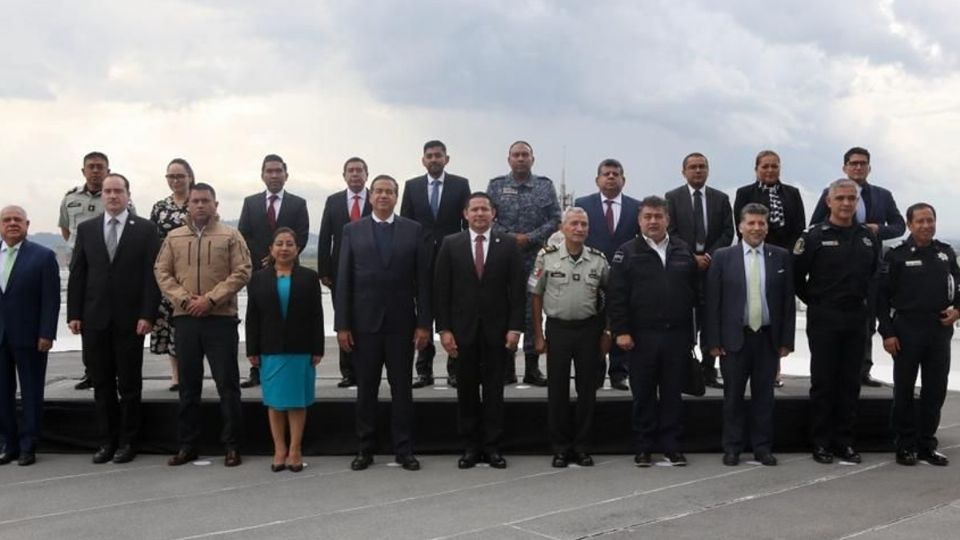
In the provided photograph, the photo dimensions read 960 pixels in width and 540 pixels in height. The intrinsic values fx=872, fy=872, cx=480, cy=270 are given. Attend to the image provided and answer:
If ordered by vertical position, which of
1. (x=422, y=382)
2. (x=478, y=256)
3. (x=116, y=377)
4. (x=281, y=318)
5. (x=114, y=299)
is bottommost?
(x=422, y=382)

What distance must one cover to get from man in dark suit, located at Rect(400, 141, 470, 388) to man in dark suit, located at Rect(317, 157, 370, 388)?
33 cm

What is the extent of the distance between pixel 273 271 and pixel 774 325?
3.10 meters

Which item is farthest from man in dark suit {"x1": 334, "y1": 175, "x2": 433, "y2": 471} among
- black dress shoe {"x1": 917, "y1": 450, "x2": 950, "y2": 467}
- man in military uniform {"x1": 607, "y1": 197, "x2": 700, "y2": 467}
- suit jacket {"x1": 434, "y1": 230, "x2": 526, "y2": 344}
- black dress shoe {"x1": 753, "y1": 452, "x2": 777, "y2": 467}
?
black dress shoe {"x1": 917, "y1": 450, "x2": 950, "y2": 467}

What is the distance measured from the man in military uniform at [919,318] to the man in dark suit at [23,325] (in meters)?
5.28

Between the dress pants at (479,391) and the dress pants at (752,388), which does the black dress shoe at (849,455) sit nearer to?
the dress pants at (752,388)

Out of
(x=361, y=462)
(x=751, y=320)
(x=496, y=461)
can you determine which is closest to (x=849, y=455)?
(x=751, y=320)

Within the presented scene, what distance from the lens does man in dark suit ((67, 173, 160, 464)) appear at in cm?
548

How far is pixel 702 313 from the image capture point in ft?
18.7

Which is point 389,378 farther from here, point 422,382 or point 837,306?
point 837,306

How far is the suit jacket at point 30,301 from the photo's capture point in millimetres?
5520

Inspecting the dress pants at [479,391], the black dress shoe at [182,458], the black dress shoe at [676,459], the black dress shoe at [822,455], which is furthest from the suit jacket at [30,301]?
the black dress shoe at [822,455]

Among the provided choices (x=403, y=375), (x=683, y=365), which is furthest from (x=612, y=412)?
(x=403, y=375)

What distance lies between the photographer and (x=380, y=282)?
5309 millimetres

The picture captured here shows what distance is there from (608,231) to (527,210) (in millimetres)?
595
